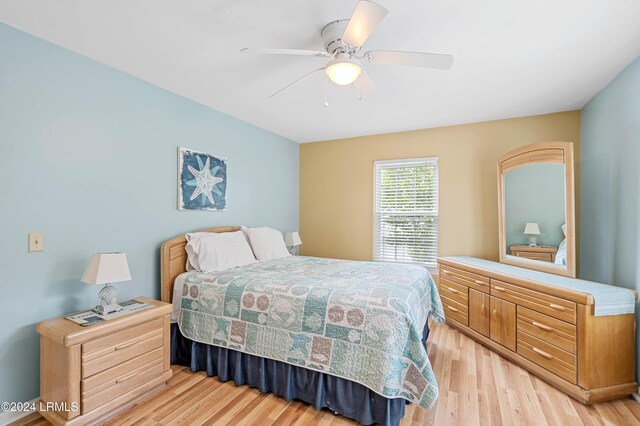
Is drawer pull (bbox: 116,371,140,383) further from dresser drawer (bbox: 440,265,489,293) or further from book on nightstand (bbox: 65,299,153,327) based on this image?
dresser drawer (bbox: 440,265,489,293)

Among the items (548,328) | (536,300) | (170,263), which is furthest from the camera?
(170,263)

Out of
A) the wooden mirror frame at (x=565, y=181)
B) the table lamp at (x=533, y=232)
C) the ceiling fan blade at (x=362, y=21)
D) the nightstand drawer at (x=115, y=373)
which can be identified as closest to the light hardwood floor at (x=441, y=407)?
the nightstand drawer at (x=115, y=373)

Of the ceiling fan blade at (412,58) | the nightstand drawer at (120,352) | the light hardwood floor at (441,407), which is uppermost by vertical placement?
the ceiling fan blade at (412,58)

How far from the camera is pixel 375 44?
6.67ft

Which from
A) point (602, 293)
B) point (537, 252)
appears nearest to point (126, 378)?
point (602, 293)

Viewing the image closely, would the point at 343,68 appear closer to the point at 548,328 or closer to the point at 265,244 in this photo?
the point at 265,244

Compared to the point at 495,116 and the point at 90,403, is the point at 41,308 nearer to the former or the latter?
the point at 90,403

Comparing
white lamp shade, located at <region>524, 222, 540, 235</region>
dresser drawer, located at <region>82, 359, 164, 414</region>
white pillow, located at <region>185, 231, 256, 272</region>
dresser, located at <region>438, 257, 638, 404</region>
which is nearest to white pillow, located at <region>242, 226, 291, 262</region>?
white pillow, located at <region>185, 231, 256, 272</region>

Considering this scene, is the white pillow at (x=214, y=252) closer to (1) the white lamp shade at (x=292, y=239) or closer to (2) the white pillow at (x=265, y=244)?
(2) the white pillow at (x=265, y=244)

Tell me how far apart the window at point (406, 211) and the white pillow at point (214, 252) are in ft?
6.78

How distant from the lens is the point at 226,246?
9.89 ft

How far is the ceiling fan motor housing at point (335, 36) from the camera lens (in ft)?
5.85

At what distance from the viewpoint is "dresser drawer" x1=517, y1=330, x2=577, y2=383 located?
219cm

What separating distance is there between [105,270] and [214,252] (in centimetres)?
96
